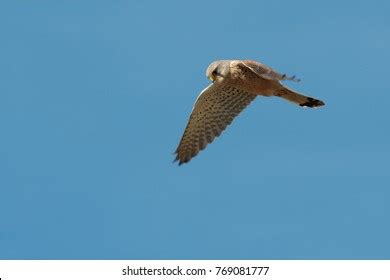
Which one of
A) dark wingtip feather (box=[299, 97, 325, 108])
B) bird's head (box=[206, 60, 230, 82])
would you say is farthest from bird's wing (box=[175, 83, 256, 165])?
dark wingtip feather (box=[299, 97, 325, 108])

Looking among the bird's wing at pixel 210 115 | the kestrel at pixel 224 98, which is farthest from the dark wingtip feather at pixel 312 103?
the bird's wing at pixel 210 115

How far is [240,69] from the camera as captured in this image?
51.4ft

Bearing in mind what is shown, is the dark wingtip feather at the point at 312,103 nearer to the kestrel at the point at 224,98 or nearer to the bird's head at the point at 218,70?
the kestrel at the point at 224,98

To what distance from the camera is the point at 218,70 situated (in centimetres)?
1584

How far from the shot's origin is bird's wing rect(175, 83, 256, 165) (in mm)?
16219

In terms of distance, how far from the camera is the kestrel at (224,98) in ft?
51.3

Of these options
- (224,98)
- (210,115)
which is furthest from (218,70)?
Result: (210,115)

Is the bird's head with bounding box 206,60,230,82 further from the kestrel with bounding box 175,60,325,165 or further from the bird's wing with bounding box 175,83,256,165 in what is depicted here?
the bird's wing with bounding box 175,83,256,165

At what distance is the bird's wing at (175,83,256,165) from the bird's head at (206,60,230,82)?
32 centimetres

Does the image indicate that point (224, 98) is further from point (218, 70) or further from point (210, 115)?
point (218, 70)

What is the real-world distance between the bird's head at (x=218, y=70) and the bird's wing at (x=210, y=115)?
0.32m

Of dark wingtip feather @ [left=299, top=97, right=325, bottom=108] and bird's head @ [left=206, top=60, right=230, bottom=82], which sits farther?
dark wingtip feather @ [left=299, top=97, right=325, bottom=108]
